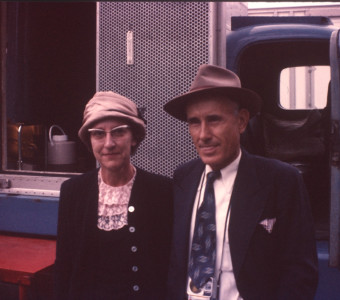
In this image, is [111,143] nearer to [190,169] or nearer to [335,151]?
[190,169]

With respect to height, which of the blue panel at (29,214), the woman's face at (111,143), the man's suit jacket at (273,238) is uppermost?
the woman's face at (111,143)

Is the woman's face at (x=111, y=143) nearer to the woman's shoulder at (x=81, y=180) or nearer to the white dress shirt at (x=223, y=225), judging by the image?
the woman's shoulder at (x=81, y=180)

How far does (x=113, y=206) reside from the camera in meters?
2.10

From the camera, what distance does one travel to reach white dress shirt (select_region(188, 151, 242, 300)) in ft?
Result: 5.77

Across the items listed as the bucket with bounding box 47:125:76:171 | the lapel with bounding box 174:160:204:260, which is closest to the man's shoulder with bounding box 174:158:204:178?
the lapel with bounding box 174:160:204:260

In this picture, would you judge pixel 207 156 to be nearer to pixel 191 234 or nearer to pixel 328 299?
pixel 191 234

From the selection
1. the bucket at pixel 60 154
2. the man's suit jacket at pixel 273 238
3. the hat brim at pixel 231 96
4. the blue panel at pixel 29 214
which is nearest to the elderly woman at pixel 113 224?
the hat brim at pixel 231 96

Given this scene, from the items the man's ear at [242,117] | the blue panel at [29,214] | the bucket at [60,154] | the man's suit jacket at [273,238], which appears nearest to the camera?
the man's suit jacket at [273,238]

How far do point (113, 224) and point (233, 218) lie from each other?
63 centimetres

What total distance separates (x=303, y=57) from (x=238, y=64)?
1.17m

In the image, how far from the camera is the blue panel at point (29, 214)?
9.61 feet

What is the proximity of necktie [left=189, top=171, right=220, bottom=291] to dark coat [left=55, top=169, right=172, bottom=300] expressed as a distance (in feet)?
0.90

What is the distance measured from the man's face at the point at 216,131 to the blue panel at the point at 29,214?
146 centimetres

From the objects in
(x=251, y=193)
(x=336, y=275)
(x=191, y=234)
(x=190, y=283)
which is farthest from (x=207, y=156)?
(x=336, y=275)
